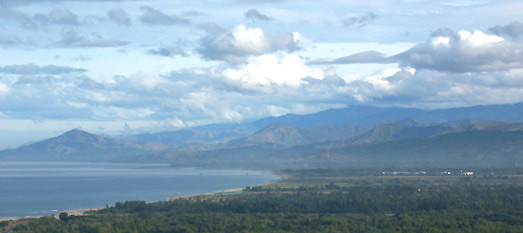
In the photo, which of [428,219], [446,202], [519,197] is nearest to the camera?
[428,219]

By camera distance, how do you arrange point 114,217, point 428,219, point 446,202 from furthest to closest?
point 446,202 < point 114,217 < point 428,219

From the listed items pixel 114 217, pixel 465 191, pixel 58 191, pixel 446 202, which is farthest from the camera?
pixel 58 191

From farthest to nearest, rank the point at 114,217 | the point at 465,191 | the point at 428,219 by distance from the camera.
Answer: the point at 465,191
the point at 114,217
the point at 428,219

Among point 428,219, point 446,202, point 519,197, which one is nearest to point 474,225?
point 428,219

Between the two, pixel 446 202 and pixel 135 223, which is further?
pixel 446 202

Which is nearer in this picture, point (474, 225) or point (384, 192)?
point (474, 225)

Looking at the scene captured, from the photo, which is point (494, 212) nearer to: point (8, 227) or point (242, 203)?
point (242, 203)

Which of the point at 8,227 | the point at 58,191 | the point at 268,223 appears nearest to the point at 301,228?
the point at 268,223

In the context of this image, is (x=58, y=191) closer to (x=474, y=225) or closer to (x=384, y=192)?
(x=384, y=192)
